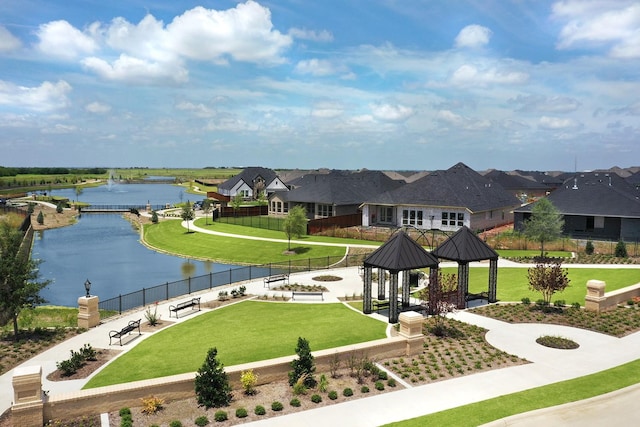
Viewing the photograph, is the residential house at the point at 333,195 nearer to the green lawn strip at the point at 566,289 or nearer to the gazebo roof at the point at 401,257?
the green lawn strip at the point at 566,289

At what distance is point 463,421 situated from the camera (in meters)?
11.9

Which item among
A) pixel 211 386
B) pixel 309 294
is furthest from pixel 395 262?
pixel 211 386

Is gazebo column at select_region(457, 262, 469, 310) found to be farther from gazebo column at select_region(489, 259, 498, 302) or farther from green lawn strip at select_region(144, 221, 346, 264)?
green lawn strip at select_region(144, 221, 346, 264)

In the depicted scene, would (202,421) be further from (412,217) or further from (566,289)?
(412,217)

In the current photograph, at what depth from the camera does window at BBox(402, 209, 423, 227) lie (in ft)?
161

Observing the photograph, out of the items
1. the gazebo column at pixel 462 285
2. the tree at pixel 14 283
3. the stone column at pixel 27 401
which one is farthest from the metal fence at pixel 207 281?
the gazebo column at pixel 462 285

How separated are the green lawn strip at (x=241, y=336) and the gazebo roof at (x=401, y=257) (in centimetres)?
252

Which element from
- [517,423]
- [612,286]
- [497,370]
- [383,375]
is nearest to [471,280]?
[612,286]

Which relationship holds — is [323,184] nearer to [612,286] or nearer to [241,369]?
[612,286]

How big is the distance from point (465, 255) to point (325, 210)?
35.0m

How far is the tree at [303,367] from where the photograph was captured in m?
14.2

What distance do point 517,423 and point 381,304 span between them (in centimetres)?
1128

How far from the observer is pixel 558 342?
58.3ft

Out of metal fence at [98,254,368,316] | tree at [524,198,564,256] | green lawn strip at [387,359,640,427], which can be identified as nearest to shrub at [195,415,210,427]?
green lawn strip at [387,359,640,427]
